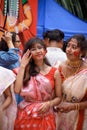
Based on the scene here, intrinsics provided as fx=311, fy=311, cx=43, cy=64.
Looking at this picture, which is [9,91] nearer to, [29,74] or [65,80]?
[29,74]

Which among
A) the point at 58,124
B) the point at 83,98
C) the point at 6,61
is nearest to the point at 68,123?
the point at 58,124

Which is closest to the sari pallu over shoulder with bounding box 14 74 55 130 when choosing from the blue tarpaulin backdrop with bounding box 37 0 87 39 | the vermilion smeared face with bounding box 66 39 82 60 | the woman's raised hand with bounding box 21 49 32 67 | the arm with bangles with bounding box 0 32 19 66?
the woman's raised hand with bounding box 21 49 32 67

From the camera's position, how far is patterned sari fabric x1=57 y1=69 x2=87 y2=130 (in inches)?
94.1

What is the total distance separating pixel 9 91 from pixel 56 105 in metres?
0.39

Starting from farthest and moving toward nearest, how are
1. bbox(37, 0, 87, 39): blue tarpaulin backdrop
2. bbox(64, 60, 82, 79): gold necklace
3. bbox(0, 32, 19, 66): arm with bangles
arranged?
1. bbox(37, 0, 87, 39): blue tarpaulin backdrop
2. bbox(0, 32, 19, 66): arm with bangles
3. bbox(64, 60, 82, 79): gold necklace

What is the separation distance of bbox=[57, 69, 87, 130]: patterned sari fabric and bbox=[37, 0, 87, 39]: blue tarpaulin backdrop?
2889 millimetres

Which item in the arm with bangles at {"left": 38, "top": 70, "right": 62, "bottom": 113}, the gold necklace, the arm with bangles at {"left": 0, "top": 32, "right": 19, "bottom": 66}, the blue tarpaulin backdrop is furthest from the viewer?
the blue tarpaulin backdrop

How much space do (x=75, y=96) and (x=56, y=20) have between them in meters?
3.18

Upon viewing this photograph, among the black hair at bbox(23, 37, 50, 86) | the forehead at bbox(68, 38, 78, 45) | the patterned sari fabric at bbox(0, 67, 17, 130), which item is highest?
the forehead at bbox(68, 38, 78, 45)

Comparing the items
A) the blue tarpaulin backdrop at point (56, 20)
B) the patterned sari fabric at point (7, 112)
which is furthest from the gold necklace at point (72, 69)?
the blue tarpaulin backdrop at point (56, 20)

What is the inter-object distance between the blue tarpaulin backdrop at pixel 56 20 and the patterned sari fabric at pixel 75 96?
2.89m

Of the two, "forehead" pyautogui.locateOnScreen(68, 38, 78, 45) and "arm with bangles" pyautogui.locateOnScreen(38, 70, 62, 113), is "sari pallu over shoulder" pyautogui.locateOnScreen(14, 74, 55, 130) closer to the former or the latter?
"arm with bangles" pyautogui.locateOnScreen(38, 70, 62, 113)

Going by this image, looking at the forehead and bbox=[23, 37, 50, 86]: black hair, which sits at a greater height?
the forehead

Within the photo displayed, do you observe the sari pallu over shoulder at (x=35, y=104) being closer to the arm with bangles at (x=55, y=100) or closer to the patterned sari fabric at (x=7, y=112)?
the arm with bangles at (x=55, y=100)
